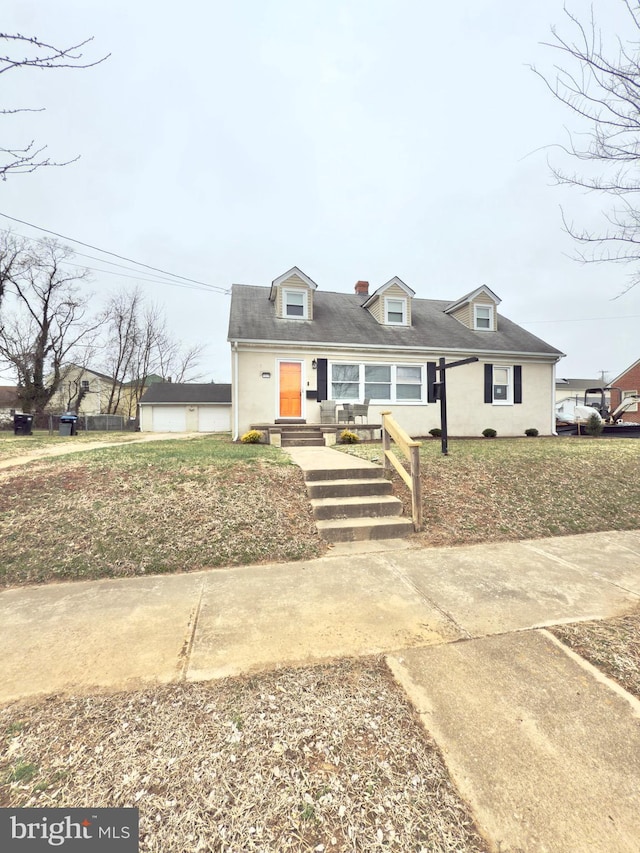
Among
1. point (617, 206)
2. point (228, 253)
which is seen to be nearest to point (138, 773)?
point (617, 206)

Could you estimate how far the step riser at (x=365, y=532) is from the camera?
3.88 meters

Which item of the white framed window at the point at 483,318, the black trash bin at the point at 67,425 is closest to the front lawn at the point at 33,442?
the black trash bin at the point at 67,425

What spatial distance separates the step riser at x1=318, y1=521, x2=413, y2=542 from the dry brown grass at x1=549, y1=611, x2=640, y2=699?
1.83 meters

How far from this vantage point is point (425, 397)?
1172 cm

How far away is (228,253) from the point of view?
71.3 feet

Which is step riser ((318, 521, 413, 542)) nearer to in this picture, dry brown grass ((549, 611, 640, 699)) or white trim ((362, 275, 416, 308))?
dry brown grass ((549, 611, 640, 699))

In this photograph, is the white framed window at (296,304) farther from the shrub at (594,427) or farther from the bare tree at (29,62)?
the shrub at (594,427)

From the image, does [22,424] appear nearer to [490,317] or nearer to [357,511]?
[357,511]

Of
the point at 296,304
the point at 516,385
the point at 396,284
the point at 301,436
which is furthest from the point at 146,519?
the point at 516,385

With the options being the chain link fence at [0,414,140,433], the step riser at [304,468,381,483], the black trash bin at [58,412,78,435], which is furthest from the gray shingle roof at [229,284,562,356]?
the chain link fence at [0,414,140,433]

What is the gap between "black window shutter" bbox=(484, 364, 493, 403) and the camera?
12.1 metres

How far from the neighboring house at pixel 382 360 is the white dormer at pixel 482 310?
39mm

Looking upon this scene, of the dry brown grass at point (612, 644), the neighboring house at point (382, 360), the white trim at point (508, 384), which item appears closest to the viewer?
the dry brown grass at point (612, 644)

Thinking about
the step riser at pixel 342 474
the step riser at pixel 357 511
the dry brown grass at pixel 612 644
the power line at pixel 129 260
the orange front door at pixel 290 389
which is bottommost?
the dry brown grass at pixel 612 644
